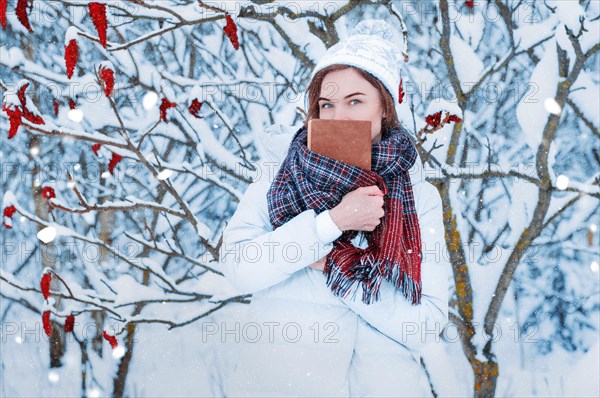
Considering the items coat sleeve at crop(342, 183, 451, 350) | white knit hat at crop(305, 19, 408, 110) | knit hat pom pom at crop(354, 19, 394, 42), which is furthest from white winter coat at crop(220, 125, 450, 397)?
knit hat pom pom at crop(354, 19, 394, 42)

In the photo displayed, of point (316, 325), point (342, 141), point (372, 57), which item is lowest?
point (316, 325)

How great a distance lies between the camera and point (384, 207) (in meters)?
1.76

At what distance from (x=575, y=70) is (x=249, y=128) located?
189 cm

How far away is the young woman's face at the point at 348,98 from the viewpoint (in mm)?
1768

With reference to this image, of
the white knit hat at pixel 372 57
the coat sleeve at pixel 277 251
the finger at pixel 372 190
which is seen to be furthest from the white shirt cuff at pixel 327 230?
the white knit hat at pixel 372 57

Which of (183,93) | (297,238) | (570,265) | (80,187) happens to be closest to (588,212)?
(570,265)

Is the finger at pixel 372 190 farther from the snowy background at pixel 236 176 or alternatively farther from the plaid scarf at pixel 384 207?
the snowy background at pixel 236 176

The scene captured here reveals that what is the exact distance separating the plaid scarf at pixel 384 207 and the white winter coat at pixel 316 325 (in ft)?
0.17

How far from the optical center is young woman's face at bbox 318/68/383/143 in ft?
5.80

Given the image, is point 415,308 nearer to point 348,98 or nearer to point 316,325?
point 316,325

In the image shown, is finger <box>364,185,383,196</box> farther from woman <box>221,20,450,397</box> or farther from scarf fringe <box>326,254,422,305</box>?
scarf fringe <box>326,254,422,305</box>

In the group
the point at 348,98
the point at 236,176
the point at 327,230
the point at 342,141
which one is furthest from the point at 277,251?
the point at 236,176

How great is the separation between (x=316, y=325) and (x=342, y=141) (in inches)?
20.4

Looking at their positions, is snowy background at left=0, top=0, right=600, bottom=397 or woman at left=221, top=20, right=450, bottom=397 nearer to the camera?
woman at left=221, top=20, right=450, bottom=397
